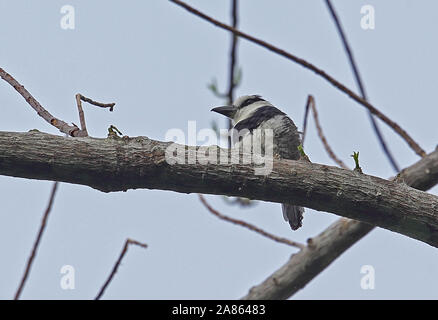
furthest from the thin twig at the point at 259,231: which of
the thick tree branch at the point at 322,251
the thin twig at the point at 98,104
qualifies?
the thin twig at the point at 98,104

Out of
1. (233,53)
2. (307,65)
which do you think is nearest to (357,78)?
(307,65)

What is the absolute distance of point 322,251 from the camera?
13.0ft

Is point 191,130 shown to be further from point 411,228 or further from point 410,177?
point 410,177

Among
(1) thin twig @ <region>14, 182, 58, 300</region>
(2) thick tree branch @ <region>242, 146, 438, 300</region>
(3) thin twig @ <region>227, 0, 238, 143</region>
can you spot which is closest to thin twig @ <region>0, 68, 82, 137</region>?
(1) thin twig @ <region>14, 182, 58, 300</region>

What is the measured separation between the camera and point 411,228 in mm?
2852

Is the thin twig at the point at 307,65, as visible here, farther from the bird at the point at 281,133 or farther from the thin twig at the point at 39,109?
the thin twig at the point at 39,109

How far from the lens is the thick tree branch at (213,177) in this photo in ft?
8.18

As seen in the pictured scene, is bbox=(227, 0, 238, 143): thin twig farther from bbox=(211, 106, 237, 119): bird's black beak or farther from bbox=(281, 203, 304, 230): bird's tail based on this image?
bbox=(211, 106, 237, 119): bird's black beak

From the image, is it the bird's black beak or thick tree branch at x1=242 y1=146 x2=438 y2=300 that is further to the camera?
the bird's black beak

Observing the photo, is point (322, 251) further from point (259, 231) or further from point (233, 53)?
point (233, 53)

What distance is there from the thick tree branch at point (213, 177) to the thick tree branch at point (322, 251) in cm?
98

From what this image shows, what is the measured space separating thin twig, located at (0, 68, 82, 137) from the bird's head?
7.39 ft

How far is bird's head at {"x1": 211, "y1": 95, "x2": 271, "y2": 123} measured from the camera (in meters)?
4.94

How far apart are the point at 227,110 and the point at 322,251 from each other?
146 cm
